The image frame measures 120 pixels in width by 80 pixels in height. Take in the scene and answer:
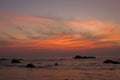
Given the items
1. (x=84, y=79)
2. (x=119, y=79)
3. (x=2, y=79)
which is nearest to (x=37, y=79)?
(x=2, y=79)

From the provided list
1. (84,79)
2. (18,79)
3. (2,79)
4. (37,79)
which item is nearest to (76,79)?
(84,79)

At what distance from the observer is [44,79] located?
26156 millimetres

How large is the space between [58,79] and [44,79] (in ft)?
5.93

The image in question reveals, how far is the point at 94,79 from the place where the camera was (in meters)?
25.7

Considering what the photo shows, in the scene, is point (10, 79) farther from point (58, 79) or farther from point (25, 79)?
point (58, 79)

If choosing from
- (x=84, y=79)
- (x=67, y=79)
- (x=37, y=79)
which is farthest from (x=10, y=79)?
(x=84, y=79)

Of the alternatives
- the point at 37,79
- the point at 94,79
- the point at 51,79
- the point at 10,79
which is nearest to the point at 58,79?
the point at 51,79

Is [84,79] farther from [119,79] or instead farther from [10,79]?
[10,79]

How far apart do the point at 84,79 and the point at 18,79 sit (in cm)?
847

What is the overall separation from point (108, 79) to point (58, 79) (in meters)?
6.41

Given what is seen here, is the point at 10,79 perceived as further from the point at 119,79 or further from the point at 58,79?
the point at 119,79

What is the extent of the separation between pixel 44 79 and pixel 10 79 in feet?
14.3

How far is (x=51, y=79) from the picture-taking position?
26281mm

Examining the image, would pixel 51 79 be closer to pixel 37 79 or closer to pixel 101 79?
pixel 37 79
